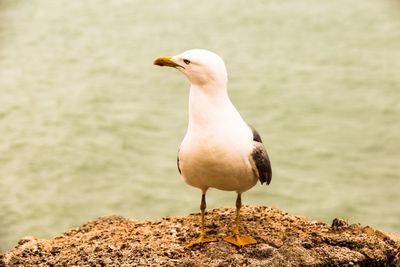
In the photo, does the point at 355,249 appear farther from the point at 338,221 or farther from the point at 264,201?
the point at 264,201

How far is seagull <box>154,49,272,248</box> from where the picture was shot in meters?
2.58

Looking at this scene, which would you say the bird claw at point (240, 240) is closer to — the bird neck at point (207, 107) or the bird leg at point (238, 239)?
the bird leg at point (238, 239)

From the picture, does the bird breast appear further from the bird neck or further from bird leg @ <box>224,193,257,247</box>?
bird leg @ <box>224,193,257,247</box>

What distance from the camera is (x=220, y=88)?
2.62 metres

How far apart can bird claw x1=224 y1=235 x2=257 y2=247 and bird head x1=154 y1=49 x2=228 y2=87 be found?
59 centimetres

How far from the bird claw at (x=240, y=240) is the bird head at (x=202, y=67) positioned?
1.93 feet

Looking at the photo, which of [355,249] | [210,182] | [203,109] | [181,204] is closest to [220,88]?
[203,109]

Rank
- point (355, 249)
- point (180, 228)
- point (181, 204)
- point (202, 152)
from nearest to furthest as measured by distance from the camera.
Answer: point (202, 152)
point (355, 249)
point (180, 228)
point (181, 204)

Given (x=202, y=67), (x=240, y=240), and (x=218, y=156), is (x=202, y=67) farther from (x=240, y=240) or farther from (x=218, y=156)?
(x=240, y=240)

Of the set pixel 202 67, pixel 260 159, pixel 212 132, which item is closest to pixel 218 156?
pixel 212 132

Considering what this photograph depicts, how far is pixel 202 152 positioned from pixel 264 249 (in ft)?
1.39

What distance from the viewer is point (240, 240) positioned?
274 centimetres

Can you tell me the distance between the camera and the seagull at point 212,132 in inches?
102

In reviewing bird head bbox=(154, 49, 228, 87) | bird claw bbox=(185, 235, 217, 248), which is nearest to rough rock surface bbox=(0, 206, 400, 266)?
bird claw bbox=(185, 235, 217, 248)
